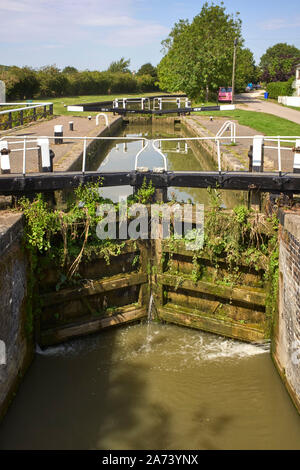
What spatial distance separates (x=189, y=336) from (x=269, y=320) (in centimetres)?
131

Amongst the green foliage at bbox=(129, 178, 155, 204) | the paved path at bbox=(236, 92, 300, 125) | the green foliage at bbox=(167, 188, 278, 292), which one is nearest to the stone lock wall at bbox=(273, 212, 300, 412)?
the green foliage at bbox=(167, 188, 278, 292)

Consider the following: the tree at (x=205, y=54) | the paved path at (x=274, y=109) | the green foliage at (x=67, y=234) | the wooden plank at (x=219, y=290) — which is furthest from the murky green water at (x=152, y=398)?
the tree at (x=205, y=54)

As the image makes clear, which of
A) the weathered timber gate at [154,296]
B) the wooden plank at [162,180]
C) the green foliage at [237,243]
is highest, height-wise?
the wooden plank at [162,180]

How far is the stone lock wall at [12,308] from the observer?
16.1 feet

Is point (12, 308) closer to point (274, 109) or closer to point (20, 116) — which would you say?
point (20, 116)

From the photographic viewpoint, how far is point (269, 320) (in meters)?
6.16

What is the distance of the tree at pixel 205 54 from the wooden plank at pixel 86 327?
101ft

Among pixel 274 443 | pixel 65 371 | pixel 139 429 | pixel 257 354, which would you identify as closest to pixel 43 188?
pixel 65 371

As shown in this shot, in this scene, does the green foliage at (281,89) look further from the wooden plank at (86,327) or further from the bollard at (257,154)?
the wooden plank at (86,327)

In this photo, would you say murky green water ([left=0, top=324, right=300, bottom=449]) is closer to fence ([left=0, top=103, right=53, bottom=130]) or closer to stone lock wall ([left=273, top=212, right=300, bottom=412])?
stone lock wall ([left=273, top=212, right=300, bottom=412])

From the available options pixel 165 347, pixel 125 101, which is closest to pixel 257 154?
pixel 165 347

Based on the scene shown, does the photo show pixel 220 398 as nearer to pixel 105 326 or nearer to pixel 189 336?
pixel 189 336

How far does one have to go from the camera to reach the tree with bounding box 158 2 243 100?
34344 mm
